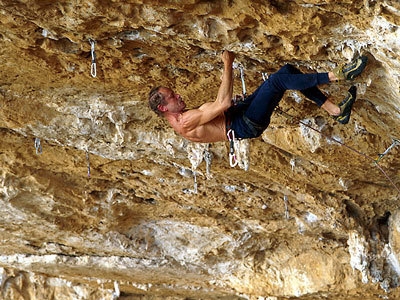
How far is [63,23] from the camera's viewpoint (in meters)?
4.56

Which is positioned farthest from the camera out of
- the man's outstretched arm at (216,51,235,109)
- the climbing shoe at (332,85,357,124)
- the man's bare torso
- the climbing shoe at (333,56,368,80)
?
the man's bare torso

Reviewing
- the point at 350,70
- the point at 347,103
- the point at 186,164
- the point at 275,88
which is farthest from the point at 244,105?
the point at 186,164

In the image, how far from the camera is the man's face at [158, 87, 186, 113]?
Result: 4.51 metres

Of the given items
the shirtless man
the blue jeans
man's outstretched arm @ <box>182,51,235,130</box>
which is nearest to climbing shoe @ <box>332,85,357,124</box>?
the shirtless man

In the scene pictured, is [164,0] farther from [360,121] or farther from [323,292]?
[323,292]

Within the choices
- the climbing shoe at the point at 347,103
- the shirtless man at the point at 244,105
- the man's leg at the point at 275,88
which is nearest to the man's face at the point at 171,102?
the shirtless man at the point at 244,105

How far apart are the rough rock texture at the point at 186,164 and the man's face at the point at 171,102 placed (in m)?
0.43

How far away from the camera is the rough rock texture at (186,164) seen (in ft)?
14.4

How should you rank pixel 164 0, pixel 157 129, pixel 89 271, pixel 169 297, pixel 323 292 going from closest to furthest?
1. pixel 164 0
2. pixel 157 129
3. pixel 323 292
4. pixel 89 271
5. pixel 169 297

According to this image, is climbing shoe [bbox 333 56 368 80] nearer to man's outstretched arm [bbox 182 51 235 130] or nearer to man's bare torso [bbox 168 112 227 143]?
man's outstretched arm [bbox 182 51 235 130]

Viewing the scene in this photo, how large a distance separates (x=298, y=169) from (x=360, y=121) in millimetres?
1505

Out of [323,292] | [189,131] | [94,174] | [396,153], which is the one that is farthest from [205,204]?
[189,131]

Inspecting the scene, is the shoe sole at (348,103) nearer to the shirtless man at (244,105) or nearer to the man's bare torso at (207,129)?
the shirtless man at (244,105)

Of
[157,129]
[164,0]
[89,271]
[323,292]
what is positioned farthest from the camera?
[89,271]
